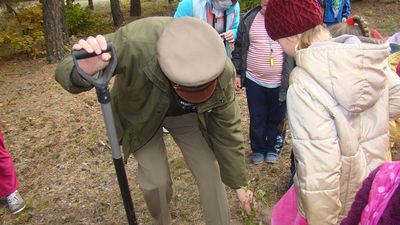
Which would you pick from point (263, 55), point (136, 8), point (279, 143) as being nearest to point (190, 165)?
point (263, 55)

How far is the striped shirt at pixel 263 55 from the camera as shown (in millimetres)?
3379

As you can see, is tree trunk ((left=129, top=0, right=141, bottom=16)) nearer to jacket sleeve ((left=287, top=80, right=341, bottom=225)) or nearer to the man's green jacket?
the man's green jacket

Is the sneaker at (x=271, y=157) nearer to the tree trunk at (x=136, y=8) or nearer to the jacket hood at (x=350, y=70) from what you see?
the jacket hood at (x=350, y=70)

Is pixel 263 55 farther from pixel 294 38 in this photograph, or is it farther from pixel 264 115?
pixel 294 38

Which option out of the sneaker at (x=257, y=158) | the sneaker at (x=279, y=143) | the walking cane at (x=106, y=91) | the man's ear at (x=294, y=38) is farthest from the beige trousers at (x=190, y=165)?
the sneaker at (x=279, y=143)

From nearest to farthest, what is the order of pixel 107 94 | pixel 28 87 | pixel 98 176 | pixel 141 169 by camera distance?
1. pixel 107 94
2. pixel 141 169
3. pixel 98 176
4. pixel 28 87

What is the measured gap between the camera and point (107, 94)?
174cm

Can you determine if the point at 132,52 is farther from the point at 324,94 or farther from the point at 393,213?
the point at 393,213

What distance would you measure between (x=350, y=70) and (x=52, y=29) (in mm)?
7002

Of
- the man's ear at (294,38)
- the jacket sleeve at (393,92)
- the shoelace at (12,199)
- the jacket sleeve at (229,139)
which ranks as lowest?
the shoelace at (12,199)

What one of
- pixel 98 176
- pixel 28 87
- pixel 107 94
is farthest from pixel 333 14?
pixel 28 87

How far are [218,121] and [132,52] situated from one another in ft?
1.97

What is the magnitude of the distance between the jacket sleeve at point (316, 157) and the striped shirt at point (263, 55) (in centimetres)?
159

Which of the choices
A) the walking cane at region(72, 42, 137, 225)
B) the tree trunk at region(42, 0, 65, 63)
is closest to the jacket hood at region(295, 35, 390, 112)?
the walking cane at region(72, 42, 137, 225)
